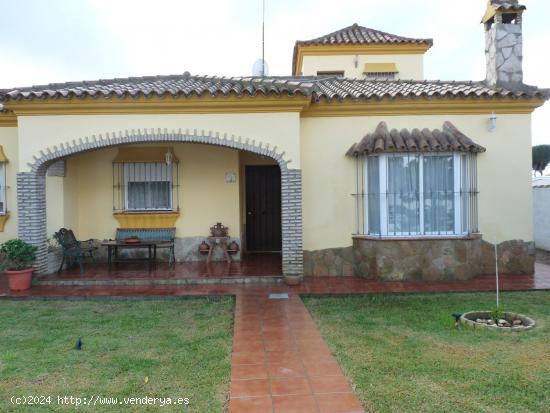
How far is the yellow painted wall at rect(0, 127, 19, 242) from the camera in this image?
11.2 metres

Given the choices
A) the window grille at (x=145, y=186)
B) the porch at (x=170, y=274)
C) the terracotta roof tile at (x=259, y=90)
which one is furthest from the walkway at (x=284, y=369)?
the window grille at (x=145, y=186)

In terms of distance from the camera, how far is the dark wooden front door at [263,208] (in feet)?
45.3

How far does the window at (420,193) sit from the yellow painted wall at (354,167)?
0.61 meters

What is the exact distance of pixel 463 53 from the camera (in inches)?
653

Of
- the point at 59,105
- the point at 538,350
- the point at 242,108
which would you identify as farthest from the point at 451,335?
the point at 59,105

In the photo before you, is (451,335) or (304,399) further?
(451,335)

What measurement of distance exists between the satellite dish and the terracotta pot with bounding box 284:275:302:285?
1230cm

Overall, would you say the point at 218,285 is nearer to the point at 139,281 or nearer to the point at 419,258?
the point at 139,281

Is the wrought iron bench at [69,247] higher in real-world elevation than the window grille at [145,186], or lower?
lower

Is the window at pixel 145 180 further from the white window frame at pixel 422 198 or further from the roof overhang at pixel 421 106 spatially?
the white window frame at pixel 422 198

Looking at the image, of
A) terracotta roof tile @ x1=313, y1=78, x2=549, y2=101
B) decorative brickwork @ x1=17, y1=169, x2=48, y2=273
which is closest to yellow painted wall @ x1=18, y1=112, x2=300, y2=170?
decorative brickwork @ x1=17, y1=169, x2=48, y2=273

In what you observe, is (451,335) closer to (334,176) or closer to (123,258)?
(334,176)

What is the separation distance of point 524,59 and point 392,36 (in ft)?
33.7

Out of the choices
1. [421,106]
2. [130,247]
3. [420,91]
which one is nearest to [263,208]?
[130,247]
